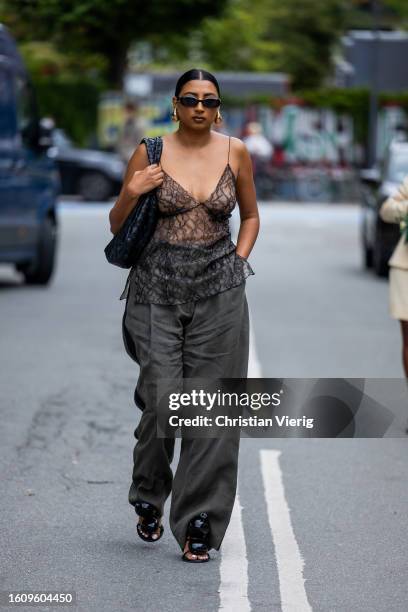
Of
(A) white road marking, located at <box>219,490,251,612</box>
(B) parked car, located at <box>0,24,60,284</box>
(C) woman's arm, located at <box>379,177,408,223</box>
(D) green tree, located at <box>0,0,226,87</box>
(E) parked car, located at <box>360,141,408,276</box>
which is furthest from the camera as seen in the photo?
(D) green tree, located at <box>0,0,226,87</box>

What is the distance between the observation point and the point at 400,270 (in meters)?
8.16

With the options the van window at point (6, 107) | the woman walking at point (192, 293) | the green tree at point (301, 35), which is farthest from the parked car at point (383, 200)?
the green tree at point (301, 35)

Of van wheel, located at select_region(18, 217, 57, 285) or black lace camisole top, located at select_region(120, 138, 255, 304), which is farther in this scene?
van wheel, located at select_region(18, 217, 57, 285)

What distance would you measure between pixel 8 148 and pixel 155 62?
4642 centimetres

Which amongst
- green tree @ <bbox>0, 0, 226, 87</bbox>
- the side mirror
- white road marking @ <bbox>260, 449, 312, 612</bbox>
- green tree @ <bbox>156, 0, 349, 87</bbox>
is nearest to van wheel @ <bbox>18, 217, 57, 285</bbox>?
the side mirror

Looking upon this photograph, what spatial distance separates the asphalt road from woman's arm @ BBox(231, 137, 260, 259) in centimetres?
118

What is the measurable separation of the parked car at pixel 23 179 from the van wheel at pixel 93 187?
15916 mm

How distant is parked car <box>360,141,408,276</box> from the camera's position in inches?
675

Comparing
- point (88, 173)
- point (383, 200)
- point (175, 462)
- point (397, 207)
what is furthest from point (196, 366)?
point (88, 173)

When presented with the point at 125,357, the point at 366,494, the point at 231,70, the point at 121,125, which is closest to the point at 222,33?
the point at 231,70

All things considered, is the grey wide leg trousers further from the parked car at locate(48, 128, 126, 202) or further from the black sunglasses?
the parked car at locate(48, 128, 126, 202)

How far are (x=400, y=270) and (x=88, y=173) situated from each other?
24473 millimetres

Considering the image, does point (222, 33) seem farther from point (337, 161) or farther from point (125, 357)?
point (125, 357)

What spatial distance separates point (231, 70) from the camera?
6481cm
